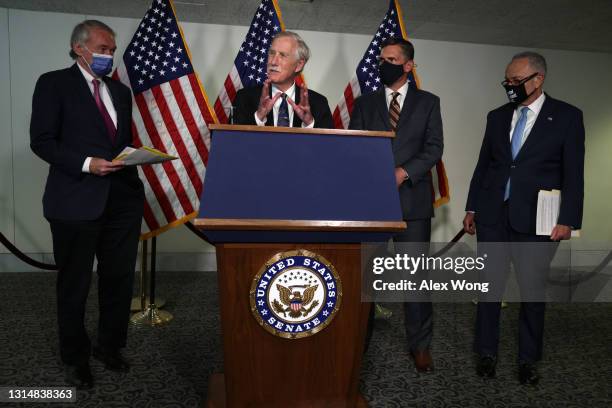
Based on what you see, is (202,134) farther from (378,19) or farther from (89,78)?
(378,19)

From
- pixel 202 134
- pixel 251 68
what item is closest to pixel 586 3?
pixel 251 68

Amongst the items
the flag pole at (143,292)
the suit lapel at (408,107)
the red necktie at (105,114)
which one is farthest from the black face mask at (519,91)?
the flag pole at (143,292)

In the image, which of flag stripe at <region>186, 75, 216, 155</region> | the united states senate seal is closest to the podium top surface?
the united states senate seal

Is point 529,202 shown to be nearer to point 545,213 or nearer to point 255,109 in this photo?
point 545,213

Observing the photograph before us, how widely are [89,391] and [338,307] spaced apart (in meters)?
1.40

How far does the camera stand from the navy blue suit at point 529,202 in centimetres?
210

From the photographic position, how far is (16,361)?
2330 millimetres

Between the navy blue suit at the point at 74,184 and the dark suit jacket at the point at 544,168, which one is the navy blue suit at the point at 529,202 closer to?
the dark suit jacket at the point at 544,168

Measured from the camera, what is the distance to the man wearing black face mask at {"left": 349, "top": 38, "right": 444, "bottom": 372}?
227cm

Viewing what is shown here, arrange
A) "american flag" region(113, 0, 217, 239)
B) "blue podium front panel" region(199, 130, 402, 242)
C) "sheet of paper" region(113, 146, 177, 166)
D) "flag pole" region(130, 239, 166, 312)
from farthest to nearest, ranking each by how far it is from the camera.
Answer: "flag pole" region(130, 239, 166, 312) → "american flag" region(113, 0, 217, 239) → "sheet of paper" region(113, 146, 177, 166) → "blue podium front panel" region(199, 130, 402, 242)

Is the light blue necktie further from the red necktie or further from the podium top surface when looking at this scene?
the red necktie

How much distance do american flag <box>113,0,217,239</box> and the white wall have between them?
4.91ft

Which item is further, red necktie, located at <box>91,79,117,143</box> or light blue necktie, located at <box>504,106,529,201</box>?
light blue necktie, located at <box>504,106,529,201</box>

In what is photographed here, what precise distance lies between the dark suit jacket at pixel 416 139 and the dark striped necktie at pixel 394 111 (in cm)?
2
